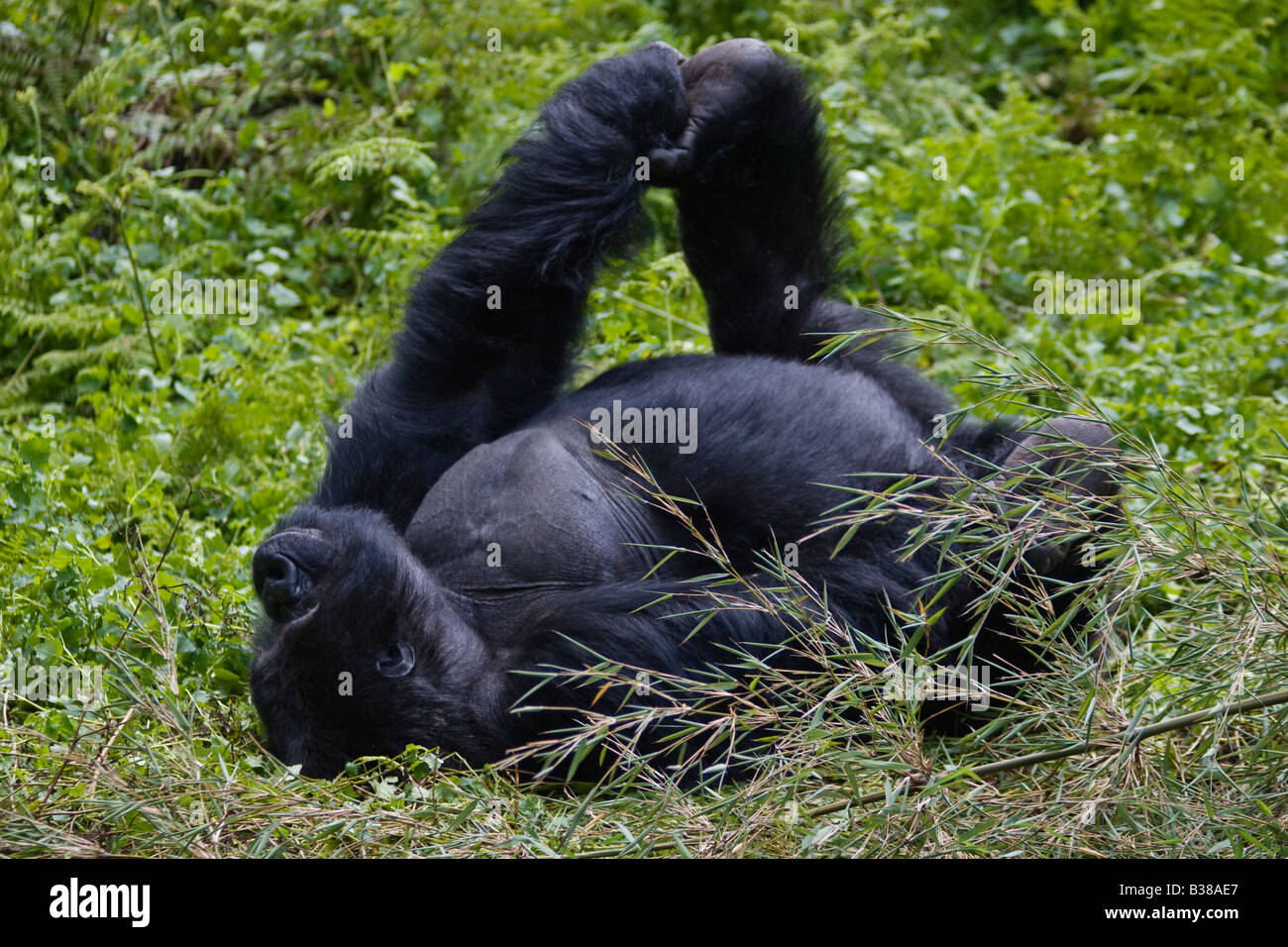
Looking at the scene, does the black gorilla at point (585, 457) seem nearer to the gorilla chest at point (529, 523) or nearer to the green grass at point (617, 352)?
the gorilla chest at point (529, 523)

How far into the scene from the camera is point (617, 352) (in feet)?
13.9

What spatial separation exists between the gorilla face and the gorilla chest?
15 cm

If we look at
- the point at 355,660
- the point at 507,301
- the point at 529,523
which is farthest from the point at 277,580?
the point at 507,301

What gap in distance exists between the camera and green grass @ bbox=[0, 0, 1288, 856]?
2.36 metres

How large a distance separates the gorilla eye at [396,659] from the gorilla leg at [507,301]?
1.38 ft

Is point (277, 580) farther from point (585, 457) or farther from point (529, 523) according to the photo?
point (585, 457)

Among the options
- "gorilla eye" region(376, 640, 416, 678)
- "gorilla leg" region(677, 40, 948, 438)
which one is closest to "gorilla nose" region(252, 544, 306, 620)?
"gorilla eye" region(376, 640, 416, 678)

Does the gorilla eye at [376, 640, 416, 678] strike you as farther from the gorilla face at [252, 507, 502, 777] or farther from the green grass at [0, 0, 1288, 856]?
the green grass at [0, 0, 1288, 856]

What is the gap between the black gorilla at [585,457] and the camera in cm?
269

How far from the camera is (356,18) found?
5.54 m

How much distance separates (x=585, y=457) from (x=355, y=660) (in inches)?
25.5

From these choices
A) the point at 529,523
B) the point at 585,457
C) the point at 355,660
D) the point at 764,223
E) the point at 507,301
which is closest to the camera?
the point at 355,660

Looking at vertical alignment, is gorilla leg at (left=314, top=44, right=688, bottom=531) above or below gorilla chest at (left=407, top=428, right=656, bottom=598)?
above

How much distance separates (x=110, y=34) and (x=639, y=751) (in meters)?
4.17
